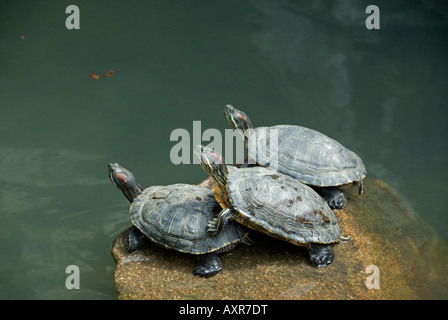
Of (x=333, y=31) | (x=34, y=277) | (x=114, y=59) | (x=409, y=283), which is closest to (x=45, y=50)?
(x=114, y=59)

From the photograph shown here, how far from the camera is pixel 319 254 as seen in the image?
145 inches

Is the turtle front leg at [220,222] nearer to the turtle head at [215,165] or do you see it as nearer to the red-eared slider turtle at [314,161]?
→ the turtle head at [215,165]

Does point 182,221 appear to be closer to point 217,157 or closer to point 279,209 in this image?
point 217,157

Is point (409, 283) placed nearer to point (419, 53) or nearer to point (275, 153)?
point (275, 153)

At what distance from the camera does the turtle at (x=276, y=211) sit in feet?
11.9

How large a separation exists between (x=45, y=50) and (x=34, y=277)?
465 centimetres

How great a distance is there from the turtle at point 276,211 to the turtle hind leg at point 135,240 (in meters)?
0.75

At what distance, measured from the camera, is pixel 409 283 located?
144 inches

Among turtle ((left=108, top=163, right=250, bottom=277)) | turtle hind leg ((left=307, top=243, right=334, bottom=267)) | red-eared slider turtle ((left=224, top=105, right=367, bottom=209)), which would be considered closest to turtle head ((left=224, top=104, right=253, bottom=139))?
red-eared slider turtle ((left=224, top=105, right=367, bottom=209))

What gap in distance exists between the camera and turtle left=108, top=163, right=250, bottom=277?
367 cm

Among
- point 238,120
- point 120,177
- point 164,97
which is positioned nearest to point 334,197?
point 238,120

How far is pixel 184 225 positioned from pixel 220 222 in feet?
1.13

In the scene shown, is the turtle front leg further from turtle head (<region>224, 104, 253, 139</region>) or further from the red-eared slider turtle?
turtle head (<region>224, 104, 253, 139</region>)

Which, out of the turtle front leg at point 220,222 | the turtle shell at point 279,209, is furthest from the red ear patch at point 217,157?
the turtle front leg at point 220,222
